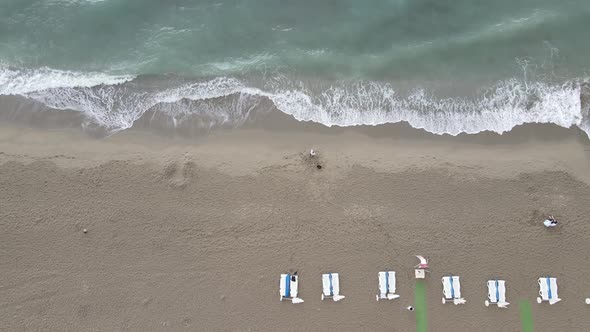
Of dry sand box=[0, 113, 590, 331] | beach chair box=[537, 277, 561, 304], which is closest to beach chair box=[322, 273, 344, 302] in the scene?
dry sand box=[0, 113, 590, 331]

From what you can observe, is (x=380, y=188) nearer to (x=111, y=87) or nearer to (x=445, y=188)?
(x=445, y=188)

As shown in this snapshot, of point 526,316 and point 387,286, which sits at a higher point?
point 387,286

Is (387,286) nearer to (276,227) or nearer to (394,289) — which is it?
(394,289)

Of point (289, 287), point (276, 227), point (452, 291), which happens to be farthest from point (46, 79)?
point (452, 291)

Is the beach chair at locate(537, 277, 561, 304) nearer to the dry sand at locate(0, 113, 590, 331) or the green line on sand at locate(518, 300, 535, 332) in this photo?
the dry sand at locate(0, 113, 590, 331)

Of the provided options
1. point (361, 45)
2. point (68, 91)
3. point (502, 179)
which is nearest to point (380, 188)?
point (502, 179)

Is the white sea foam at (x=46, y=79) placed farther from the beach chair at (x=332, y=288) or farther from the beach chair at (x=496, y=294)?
the beach chair at (x=496, y=294)
